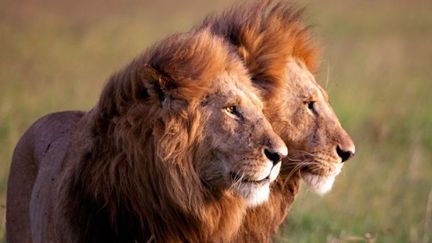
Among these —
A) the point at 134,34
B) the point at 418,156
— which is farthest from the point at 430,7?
the point at 418,156

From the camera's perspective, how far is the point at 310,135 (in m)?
5.39

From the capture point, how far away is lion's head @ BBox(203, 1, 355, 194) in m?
5.34

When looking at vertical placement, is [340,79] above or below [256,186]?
below

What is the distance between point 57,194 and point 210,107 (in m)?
0.77

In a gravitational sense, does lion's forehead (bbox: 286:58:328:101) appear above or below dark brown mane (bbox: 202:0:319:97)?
below

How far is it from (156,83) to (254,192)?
0.60m

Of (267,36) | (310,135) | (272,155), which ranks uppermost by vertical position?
(267,36)

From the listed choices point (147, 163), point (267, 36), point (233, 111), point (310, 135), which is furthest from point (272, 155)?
point (267, 36)

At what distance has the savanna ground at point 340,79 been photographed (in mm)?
8039

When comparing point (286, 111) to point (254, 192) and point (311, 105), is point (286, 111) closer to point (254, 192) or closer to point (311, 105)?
point (311, 105)

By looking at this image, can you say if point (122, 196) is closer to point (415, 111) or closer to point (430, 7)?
point (415, 111)

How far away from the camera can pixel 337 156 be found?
536 cm

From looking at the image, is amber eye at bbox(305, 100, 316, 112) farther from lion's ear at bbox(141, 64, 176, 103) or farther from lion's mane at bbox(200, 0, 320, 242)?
lion's ear at bbox(141, 64, 176, 103)

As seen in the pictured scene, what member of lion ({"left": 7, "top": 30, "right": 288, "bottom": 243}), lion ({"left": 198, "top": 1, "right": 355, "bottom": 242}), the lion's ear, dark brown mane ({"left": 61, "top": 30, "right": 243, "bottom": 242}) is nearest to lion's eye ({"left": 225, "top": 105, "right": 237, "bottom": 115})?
lion ({"left": 7, "top": 30, "right": 288, "bottom": 243})
